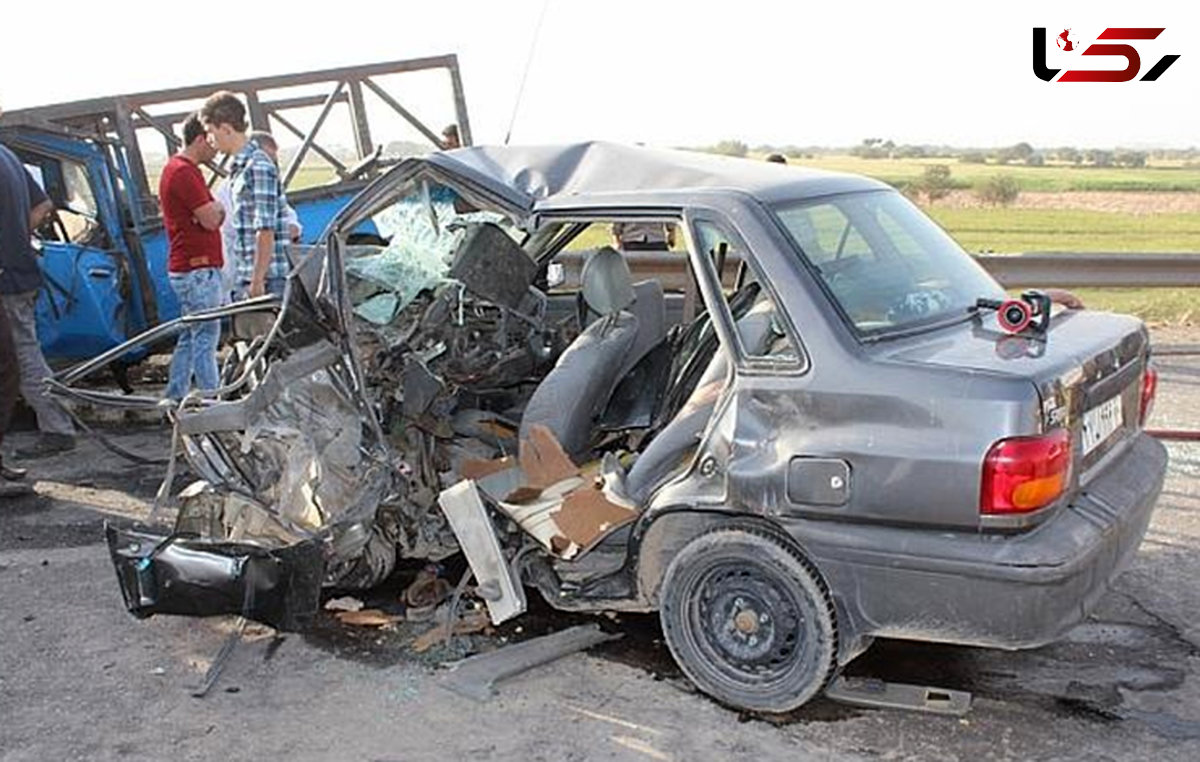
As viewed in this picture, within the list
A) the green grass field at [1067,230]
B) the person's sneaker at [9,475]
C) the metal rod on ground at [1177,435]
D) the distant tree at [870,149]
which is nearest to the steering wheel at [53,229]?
the person's sneaker at [9,475]

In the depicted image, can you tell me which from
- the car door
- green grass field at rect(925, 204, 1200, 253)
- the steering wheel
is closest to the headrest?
the car door

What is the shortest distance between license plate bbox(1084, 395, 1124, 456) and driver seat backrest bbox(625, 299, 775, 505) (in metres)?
0.98

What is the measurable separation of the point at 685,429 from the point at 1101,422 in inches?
49.5

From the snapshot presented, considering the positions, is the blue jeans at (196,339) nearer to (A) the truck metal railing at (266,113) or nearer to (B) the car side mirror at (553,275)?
(A) the truck metal railing at (266,113)

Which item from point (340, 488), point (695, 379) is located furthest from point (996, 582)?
point (340, 488)

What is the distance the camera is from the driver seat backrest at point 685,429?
3.69m

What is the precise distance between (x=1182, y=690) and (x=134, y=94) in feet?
24.4

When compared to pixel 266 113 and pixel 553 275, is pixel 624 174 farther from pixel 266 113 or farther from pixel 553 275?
pixel 266 113

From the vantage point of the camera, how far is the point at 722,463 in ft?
11.5

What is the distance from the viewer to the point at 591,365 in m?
4.35

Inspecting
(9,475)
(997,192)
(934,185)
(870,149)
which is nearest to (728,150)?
(9,475)

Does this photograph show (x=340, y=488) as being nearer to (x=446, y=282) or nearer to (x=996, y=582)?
(x=446, y=282)

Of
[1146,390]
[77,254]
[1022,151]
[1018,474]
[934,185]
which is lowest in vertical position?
[1022,151]

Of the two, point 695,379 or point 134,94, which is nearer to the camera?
point 695,379
